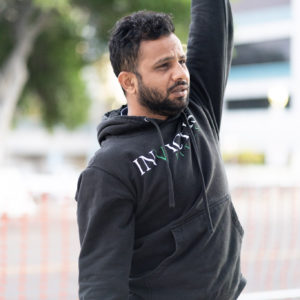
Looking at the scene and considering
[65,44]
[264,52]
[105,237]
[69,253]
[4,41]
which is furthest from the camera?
[264,52]

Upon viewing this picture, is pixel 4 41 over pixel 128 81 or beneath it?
over

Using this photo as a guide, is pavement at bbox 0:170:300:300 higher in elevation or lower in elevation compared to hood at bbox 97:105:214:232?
lower

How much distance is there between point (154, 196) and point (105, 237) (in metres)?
0.18

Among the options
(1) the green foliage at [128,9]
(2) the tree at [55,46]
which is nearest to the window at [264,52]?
(2) the tree at [55,46]

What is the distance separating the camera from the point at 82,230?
150cm

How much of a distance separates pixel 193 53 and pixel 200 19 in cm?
12

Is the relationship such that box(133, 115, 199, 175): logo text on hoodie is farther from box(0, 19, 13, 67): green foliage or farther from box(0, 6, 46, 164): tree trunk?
box(0, 19, 13, 67): green foliage

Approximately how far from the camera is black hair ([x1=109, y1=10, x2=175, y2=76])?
1534 mm

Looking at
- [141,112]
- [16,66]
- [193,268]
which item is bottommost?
[193,268]

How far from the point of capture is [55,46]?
1603 cm

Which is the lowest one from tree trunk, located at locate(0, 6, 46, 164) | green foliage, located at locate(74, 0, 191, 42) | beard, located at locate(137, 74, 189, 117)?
beard, located at locate(137, 74, 189, 117)

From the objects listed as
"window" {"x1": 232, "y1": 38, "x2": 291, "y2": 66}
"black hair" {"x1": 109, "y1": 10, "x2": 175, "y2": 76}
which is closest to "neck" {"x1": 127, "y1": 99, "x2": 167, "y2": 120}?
"black hair" {"x1": 109, "y1": 10, "x2": 175, "y2": 76}

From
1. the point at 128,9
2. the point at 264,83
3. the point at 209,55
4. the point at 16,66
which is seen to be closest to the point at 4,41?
the point at 16,66

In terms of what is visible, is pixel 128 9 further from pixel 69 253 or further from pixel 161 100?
pixel 161 100
